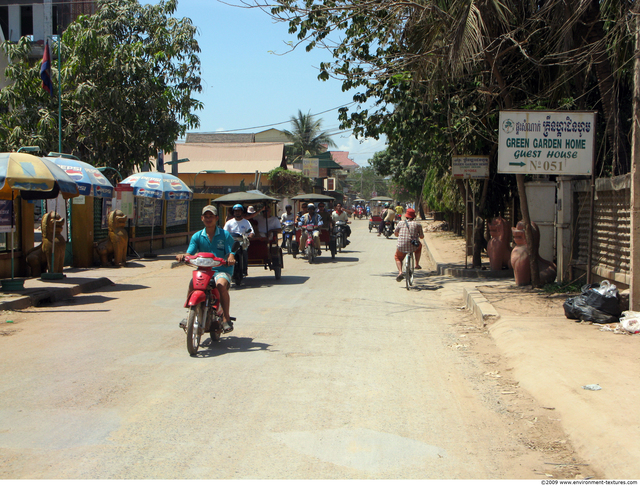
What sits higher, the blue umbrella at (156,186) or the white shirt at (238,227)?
the blue umbrella at (156,186)

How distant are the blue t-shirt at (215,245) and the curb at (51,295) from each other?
4.61m

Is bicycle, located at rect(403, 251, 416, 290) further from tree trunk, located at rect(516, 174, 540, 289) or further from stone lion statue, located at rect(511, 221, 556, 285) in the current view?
tree trunk, located at rect(516, 174, 540, 289)

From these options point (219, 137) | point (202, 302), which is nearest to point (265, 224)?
point (202, 302)

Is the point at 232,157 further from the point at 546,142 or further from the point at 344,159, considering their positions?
the point at 344,159

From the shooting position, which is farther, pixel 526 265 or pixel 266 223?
pixel 266 223

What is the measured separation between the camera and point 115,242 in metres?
16.9

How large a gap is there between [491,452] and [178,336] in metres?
4.96

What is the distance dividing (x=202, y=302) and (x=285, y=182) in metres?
41.6

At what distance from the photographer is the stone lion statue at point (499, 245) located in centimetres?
1468

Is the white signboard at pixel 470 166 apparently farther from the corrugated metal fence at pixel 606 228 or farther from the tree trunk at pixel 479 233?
the corrugated metal fence at pixel 606 228

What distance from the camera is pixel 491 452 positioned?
4.17m

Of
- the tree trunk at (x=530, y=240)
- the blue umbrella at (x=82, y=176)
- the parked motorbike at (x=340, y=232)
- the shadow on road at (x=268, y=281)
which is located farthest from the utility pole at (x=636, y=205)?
the parked motorbike at (x=340, y=232)

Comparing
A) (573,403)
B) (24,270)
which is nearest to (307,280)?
(24,270)

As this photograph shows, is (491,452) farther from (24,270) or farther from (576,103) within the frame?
(24,270)
